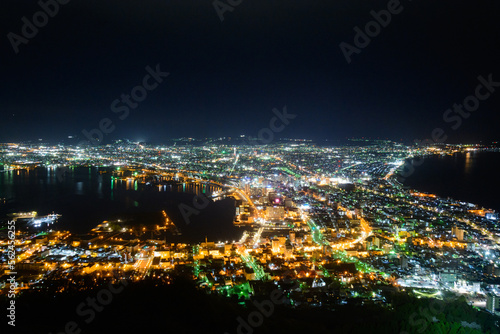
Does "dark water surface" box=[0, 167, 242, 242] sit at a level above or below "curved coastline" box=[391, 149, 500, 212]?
below

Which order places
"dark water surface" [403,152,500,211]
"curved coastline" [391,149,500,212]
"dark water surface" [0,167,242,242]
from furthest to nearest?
"dark water surface" [403,152,500,211] < "curved coastline" [391,149,500,212] < "dark water surface" [0,167,242,242]

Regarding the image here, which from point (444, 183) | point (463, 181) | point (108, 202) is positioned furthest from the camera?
point (463, 181)

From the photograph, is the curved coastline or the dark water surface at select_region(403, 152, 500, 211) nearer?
the curved coastline

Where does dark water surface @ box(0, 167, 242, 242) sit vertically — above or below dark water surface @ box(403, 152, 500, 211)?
below

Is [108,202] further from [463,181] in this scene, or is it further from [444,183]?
[463,181]

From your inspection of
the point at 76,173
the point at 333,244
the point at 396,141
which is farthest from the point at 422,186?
the point at 396,141

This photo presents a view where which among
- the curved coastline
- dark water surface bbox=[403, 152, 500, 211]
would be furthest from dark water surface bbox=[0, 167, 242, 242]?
dark water surface bbox=[403, 152, 500, 211]

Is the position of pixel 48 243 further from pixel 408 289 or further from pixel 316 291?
pixel 408 289

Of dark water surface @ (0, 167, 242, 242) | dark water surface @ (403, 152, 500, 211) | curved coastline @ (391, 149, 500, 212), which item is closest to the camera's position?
dark water surface @ (0, 167, 242, 242)

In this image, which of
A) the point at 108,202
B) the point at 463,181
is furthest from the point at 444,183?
the point at 108,202

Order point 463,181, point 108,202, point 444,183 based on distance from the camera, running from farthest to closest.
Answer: point 463,181
point 444,183
point 108,202

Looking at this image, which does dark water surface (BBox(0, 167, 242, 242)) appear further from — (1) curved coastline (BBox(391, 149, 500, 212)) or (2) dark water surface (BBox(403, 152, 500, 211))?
(2) dark water surface (BBox(403, 152, 500, 211))
